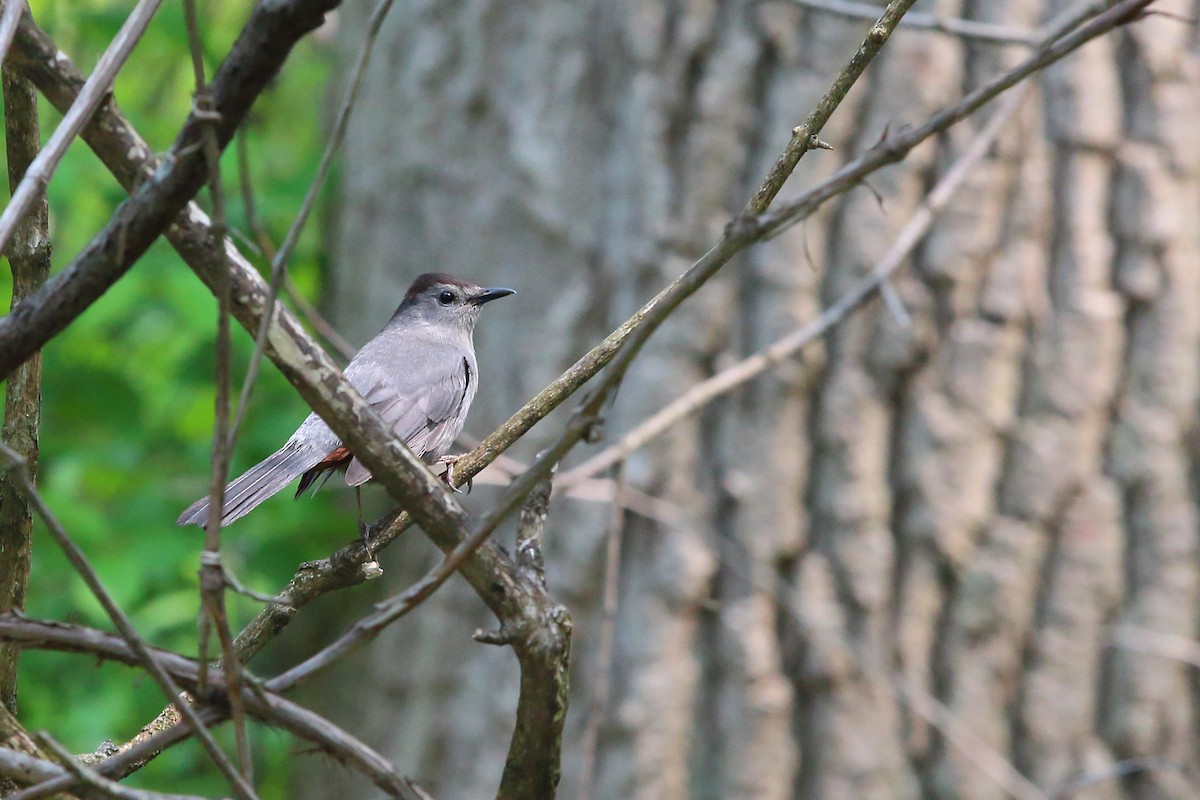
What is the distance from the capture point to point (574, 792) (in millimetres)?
3943

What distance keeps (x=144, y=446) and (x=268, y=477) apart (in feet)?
7.62

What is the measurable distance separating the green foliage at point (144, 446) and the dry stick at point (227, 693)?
305 centimetres

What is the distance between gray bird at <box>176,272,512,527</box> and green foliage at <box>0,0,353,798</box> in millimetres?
880

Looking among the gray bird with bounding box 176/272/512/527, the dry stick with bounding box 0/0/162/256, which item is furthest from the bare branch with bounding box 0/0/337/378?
the gray bird with bounding box 176/272/512/527

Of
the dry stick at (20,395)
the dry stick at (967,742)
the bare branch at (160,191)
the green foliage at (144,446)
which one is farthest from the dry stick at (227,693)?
the green foliage at (144,446)

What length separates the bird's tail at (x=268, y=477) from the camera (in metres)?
2.77

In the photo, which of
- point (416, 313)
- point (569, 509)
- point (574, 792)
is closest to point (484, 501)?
point (569, 509)

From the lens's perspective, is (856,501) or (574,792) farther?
(574,792)

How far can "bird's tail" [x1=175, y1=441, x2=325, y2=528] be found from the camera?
2771 millimetres

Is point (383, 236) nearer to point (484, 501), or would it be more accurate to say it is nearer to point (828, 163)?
point (484, 501)

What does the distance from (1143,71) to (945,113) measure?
9.43 ft

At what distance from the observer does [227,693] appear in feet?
3.96

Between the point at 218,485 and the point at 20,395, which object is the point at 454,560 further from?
the point at 20,395

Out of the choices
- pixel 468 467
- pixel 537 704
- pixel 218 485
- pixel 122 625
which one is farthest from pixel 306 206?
pixel 468 467
